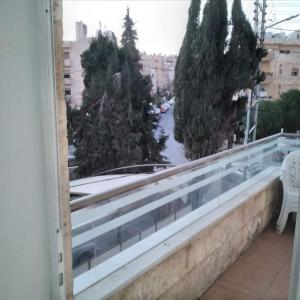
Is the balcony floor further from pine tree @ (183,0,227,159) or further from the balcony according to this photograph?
pine tree @ (183,0,227,159)

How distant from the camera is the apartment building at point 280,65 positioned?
575 cm

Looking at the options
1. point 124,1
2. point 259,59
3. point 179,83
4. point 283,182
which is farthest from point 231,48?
point 283,182

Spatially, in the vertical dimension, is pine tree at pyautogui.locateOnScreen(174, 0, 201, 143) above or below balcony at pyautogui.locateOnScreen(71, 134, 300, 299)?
above

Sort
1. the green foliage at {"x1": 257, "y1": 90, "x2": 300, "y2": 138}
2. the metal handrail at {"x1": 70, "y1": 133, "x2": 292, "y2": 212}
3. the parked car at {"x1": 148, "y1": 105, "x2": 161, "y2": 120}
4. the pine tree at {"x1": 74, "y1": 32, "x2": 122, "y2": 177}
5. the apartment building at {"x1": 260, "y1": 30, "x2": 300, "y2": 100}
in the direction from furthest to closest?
the parked car at {"x1": 148, "y1": 105, "x2": 161, "y2": 120} → the pine tree at {"x1": 74, "y1": 32, "x2": 122, "y2": 177} → the green foliage at {"x1": 257, "y1": 90, "x2": 300, "y2": 138} → the apartment building at {"x1": 260, "y1": 30, "x2": 300, "y2": 100} → the metal handrail at {"x1": 70, "y1": 133, "x2": 292, "y2": 212}

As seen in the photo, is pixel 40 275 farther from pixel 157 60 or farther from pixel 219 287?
pixel 157 60

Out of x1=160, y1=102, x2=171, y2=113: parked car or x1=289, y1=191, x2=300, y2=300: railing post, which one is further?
x1=160, y1=102, x2=171, y2=113: parked car

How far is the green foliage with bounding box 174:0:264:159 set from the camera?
890 centimetres

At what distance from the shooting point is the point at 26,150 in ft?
2.53

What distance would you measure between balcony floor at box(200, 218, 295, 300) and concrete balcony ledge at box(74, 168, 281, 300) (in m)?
0.06

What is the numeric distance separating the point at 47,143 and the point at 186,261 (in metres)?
1.19

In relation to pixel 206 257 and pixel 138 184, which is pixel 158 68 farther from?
pixel 138 184

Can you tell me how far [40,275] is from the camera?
0.87 metres

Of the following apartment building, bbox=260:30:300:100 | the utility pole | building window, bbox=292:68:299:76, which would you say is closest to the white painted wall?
apartment building, bbox=260:30:300:100

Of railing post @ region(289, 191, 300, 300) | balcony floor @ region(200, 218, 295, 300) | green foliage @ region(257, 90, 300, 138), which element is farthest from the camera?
green foliage @ region(257, 90, 300, 138)
